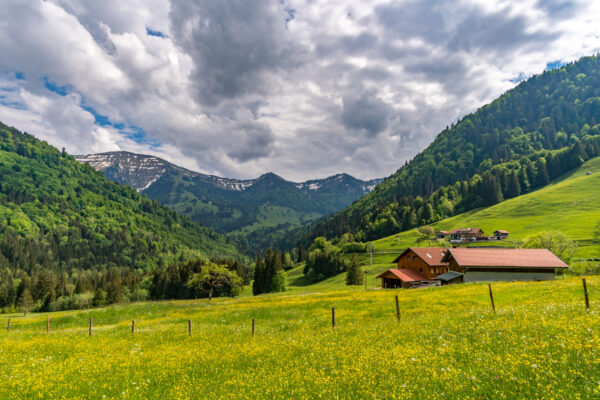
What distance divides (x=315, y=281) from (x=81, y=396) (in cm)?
14957

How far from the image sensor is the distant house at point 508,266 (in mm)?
65812

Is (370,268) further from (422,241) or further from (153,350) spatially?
(153,350)

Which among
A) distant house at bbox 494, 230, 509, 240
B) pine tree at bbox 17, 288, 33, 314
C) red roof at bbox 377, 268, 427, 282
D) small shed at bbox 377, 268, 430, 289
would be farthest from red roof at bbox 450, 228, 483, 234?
pine tree at bbox 17, 288, 33, 314

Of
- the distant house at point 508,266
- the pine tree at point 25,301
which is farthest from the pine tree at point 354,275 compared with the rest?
the pine tree at point 25,301

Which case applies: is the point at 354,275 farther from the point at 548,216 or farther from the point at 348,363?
the point at 548,216

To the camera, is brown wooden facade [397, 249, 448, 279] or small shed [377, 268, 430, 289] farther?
brown wooden facade [397, 249, 448, 279]

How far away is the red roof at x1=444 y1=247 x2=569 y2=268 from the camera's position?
66.1m

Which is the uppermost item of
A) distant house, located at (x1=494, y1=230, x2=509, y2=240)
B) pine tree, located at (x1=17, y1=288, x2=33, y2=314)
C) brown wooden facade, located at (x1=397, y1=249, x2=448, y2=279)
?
distant house, located at (x1=494, y1=230, x2=509, y2=240)

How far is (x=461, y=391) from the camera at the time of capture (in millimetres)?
8164

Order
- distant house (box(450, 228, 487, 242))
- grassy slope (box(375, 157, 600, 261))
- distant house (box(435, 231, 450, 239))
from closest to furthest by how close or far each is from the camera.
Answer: grassy slope (box(375, 157, 600, 261)), distant house (box(450, 228, 487, 242)), distant house (box(435, 231, 450, 239))

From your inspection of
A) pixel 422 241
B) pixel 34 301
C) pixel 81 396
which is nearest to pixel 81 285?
pixel 34 301

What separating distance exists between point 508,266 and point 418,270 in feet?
78.2

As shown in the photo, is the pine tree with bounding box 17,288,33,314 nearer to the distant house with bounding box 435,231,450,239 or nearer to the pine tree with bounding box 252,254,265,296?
the pine tree with bounding box 252,254,265,296

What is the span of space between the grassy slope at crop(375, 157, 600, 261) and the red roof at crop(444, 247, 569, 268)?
164 feet
